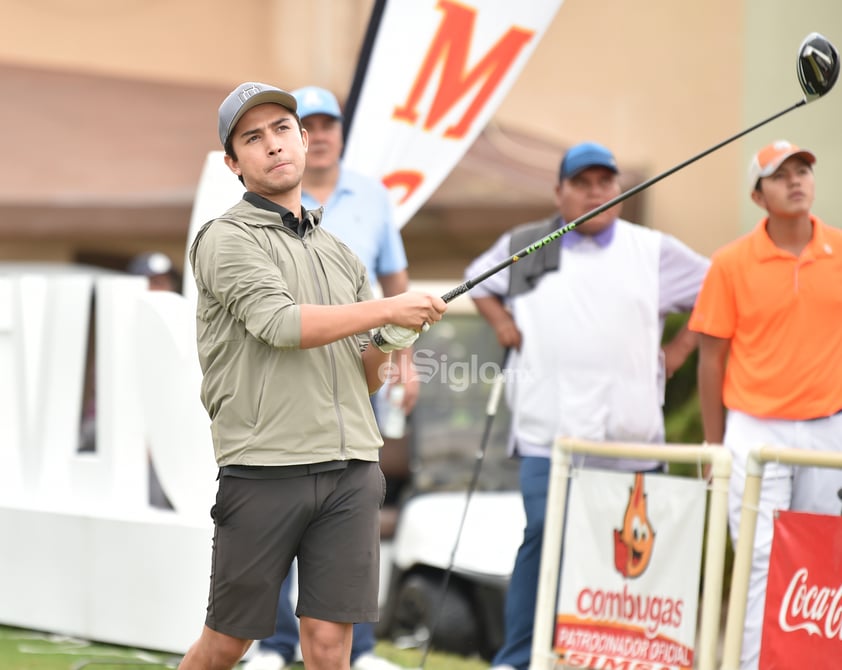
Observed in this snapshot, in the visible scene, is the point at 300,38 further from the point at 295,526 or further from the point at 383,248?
the point at 295,526

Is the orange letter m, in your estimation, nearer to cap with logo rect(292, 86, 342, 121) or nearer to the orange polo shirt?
cap with logo rect(292, 86, 342, 121)

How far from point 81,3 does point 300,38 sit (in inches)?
91.1

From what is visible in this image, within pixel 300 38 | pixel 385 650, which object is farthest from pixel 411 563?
pixel 300 38

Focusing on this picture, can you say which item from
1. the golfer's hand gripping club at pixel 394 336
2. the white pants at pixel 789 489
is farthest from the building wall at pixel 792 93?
the golfer's hand gripping club at pixel 394 336

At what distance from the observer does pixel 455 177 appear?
10578 mm

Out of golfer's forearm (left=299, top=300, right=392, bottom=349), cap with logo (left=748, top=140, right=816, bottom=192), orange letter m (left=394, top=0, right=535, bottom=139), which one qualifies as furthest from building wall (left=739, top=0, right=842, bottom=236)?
golfer's forearm (left=299, top=300, right=392, bottom=349)

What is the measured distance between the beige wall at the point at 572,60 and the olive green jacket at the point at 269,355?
8.50 metres

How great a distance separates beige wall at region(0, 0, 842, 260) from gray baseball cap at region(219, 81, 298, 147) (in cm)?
851

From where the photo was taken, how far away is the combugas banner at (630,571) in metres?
4.95

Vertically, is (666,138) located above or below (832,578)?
above

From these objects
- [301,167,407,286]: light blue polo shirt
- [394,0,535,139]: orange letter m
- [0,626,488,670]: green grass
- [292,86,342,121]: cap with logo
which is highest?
[394,0,535,139]: orange letter m

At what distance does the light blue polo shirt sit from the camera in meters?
5.20

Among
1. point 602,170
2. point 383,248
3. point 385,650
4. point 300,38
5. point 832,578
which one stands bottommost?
point 385,650

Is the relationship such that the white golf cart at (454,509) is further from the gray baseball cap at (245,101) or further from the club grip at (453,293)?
the gray baseball cap at (245,101)
